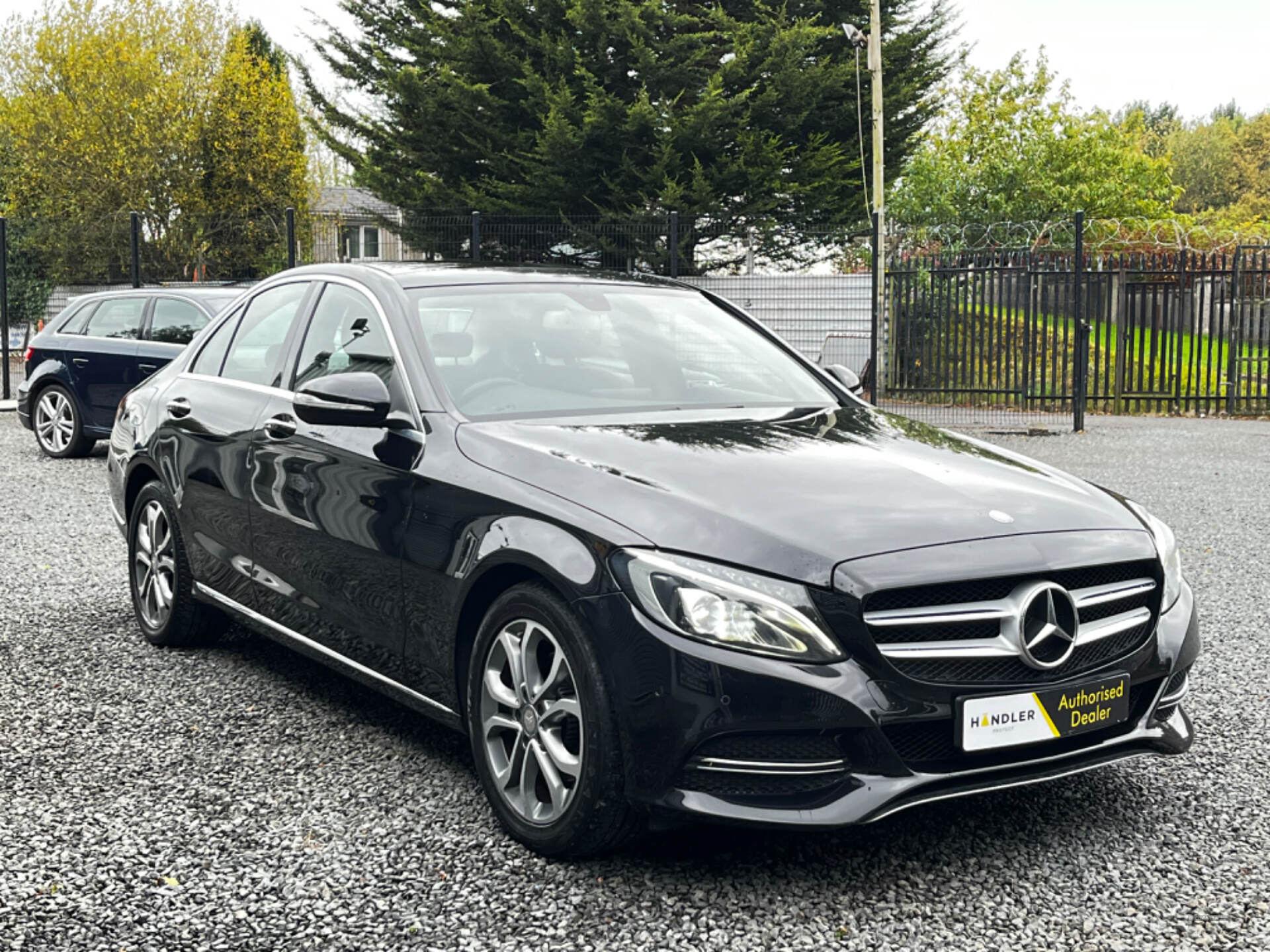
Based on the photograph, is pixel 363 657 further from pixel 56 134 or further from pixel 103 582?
pixel 56 134

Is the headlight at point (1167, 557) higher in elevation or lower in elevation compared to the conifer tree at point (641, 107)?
lower

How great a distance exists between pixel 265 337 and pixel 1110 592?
3440 millimetres

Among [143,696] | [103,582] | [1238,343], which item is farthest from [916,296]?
[143,696]

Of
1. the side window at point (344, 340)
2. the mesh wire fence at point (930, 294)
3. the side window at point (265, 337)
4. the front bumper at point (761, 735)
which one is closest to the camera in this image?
the front bumper at point (761, 735)

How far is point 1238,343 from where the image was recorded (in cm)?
1856

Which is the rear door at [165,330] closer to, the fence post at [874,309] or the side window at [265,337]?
the side window at [265,337]

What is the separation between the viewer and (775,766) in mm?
3080

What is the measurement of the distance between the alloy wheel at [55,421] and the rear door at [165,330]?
1.04 meters

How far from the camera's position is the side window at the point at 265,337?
5137 millimetres

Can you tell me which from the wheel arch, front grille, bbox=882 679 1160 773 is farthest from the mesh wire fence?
front grille, bbox=882 679 1160 773

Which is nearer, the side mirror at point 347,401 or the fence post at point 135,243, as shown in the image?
the side mirror at point 347,401

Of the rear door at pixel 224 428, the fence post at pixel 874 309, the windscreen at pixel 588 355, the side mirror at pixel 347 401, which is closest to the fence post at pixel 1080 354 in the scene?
the fence post at pixel 874 309

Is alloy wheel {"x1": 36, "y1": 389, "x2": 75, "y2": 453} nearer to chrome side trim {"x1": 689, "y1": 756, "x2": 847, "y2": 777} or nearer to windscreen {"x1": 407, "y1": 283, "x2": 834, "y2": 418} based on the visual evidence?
windscreen {"x1": 407, "y1": 283, "x2": 834, "y2": 418}

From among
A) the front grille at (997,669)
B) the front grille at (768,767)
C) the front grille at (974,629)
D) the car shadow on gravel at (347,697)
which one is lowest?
the car shadow on gravel at (347,697)
